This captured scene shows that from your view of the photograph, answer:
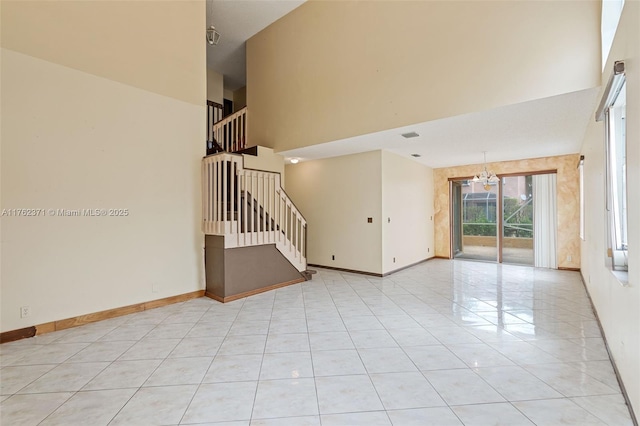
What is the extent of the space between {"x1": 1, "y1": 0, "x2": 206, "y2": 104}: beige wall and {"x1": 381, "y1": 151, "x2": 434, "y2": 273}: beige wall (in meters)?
3.95

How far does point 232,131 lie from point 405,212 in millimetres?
4679

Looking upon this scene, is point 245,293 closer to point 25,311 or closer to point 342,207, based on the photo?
point 25,311

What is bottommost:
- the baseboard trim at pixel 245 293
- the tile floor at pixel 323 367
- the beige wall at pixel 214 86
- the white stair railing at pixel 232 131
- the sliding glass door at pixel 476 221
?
the tile floor at pixel 323 367

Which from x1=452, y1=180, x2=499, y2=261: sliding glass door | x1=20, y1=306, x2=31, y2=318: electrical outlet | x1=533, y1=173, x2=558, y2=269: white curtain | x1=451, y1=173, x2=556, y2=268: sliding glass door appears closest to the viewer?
x1=20, y1=306, x2=31, y2=318: electrical outlet

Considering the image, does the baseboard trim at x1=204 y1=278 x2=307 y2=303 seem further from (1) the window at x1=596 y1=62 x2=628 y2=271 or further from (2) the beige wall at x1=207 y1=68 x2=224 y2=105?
(2) the beige wall at x1=207 y1=68 x2=224 y2=105

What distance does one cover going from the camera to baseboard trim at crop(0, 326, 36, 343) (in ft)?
10.0

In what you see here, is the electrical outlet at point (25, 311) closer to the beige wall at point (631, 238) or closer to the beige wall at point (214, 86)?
the beige wall at point (631, 238)

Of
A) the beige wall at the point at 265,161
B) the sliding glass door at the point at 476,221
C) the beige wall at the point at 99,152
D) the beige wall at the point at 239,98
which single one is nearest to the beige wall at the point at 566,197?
the sliding glass door at the point at 476,221

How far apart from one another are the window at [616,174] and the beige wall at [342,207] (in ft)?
12.0

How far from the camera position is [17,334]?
3.13 m

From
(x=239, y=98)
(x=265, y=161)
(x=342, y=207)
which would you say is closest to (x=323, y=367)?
(x=342, y=207)

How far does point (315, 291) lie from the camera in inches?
197

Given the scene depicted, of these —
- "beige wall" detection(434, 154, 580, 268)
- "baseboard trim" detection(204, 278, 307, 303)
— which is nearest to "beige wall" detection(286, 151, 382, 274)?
"baseboard trim" detection(204, 278, 307, 303)

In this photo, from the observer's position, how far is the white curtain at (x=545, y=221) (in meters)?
6.66
